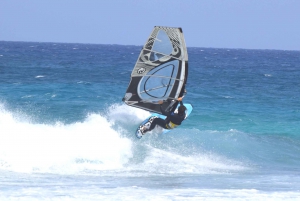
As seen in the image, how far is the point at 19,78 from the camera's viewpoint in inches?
1057

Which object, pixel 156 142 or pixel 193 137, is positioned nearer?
pixel 156 142

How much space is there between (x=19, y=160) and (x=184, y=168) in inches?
130

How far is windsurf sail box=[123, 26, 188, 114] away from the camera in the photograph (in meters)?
10.3

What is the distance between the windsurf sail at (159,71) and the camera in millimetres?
10328

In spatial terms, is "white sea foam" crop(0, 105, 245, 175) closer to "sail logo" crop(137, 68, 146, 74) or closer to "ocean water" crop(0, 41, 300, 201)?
"ocean water" crop(0, 41, 300, 201)

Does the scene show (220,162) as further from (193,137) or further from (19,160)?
(19,160)

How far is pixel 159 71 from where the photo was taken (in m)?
10.9

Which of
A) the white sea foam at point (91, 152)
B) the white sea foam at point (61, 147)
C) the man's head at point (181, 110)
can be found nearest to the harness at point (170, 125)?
the man's head at point (181, 110)

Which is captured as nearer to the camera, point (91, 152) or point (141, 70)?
point (141, 70)

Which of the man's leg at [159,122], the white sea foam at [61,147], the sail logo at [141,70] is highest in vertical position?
the sail logo at [141,70]

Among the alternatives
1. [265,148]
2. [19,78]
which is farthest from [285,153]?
[19,78]

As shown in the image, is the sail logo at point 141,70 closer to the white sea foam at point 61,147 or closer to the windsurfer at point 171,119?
the windsurfer at point 171,119

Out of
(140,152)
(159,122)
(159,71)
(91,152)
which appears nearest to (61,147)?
(91,152)

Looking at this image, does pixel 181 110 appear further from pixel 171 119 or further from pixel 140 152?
pixel 140 152
